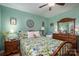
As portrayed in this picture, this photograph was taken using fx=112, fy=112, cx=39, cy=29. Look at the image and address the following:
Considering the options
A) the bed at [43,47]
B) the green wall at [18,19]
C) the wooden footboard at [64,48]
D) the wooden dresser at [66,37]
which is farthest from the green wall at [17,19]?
the wooden footboard at [64,48]

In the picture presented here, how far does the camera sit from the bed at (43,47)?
1.88 meters

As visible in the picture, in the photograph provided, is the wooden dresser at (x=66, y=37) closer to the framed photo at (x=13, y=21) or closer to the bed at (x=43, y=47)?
the bed at (x=43, y=47)

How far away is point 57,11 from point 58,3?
149mm

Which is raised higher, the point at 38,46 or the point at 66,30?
the point at 66,30

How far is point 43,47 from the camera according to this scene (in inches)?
75.5

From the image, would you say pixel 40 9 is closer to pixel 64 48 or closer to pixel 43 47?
pixel 43 47

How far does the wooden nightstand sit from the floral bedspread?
0.09 metres

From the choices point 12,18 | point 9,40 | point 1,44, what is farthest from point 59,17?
point 1,44

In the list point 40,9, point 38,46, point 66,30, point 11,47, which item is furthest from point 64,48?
point 11,47

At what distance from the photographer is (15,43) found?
2.05 meters

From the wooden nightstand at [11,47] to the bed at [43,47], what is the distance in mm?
92

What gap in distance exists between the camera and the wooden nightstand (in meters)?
2.01

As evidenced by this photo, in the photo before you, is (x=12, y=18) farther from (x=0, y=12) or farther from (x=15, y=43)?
(x=15, y=43)

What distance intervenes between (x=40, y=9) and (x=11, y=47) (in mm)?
877
